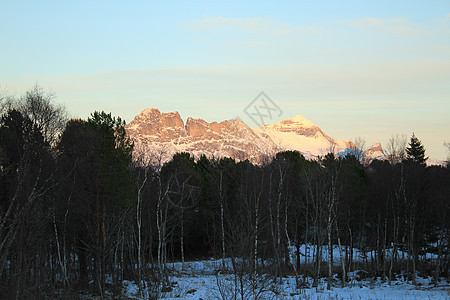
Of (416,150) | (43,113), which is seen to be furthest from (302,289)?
(416,150)

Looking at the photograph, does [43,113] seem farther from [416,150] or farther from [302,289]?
[416,150]

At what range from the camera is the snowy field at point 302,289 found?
30.3 metres

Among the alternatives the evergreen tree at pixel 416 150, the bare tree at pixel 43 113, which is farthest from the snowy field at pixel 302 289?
the evergreen tree at pixel 416 150

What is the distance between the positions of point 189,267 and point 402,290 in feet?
72.6

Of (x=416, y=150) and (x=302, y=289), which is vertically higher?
(x=416, y=150)

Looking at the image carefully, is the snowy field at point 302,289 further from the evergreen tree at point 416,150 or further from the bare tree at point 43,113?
the evergreen tree at point 416,150

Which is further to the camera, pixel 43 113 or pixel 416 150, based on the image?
pixel 416 150

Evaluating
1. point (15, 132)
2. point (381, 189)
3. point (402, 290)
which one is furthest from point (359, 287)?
point (15, 132)

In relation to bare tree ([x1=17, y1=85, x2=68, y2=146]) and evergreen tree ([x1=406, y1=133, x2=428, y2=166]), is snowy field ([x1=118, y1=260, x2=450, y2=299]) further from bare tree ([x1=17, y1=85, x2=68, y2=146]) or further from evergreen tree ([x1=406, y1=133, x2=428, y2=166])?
evergreen tree ([x1=406, y1=133, x2=428, y2=166])

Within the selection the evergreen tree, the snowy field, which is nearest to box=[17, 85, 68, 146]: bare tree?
the snowy field

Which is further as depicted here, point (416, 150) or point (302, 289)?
point (416, 150)

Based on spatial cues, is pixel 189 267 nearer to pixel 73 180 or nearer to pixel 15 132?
pixel 73 180

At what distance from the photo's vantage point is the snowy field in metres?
30.3

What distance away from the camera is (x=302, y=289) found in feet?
116
